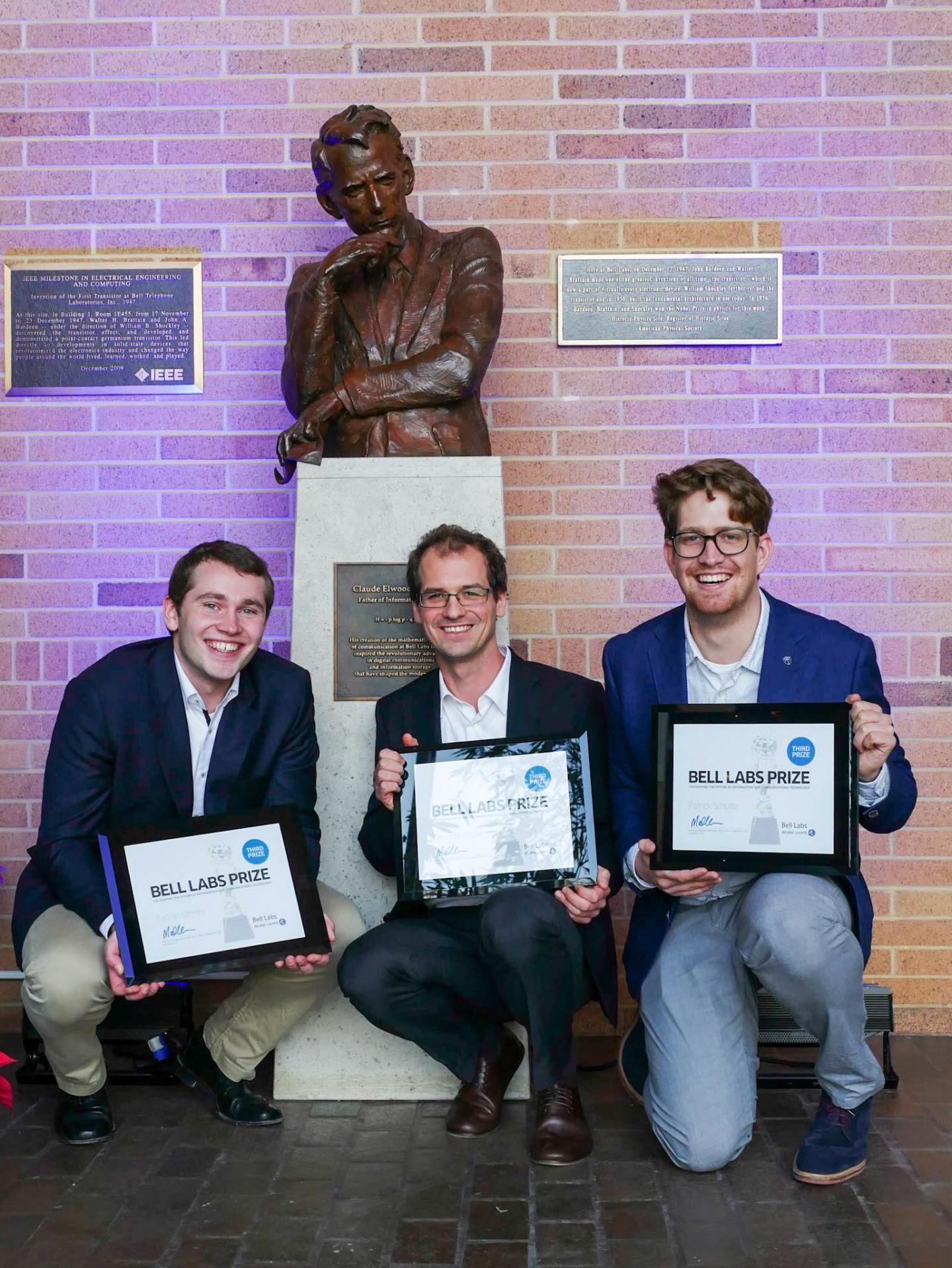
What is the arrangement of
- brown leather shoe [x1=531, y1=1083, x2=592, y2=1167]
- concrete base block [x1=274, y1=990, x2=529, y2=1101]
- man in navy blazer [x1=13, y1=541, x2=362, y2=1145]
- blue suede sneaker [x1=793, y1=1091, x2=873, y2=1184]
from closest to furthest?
1. blue suede sneaker [x1=793, y1=1091, x2=873, y2=1184]
2. brown leather shoe [x1=531, y1=1083, x2=592, y2=1167]
3. man in navy blazer [x1=13, y1=541, x2=362, y2=1145]
4. concrete base block [x1=274, y1=990, x2=529, y2=1101]

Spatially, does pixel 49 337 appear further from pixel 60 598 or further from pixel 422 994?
pixel 422 994

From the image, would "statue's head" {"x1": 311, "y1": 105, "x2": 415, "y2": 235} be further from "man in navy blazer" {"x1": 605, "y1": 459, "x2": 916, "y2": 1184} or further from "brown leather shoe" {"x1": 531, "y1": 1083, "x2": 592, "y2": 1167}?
"brown leather shoe" {"x1": 531, "y1": 1083, "x2": 592, "y2": 1167}

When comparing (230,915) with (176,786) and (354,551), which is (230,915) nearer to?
(176,786)

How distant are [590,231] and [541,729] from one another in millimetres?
1812

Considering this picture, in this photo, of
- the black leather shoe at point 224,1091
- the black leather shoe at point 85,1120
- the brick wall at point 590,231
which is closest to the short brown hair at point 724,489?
the brick wall at point 590,231

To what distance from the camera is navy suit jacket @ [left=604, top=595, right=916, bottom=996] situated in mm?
2680

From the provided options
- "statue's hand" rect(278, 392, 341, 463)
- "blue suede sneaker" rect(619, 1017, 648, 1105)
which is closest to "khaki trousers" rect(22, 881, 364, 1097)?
"blue suede sneaker" rect(619, 1017, 648, 1105)

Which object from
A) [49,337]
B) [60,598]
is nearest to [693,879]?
[60,598]

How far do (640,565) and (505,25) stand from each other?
5.71ft

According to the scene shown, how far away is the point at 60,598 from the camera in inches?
156

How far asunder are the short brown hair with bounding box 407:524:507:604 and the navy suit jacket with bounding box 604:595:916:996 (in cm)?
31

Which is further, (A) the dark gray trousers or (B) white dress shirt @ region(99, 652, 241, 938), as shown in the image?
(B) white dress shirt @ region(99, 652, 241, 938)

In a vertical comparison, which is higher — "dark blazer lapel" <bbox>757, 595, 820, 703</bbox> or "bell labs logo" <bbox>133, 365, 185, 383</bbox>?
"bell labs logo" <bbox>133, 365, 185, 383</bbox>

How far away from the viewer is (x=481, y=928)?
8.84ft
